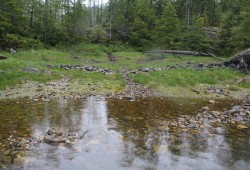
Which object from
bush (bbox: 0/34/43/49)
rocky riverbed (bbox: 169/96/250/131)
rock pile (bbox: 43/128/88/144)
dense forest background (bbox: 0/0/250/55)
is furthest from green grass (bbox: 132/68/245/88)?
bush (bbox: 0/34/43/49)

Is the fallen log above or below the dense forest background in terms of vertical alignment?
below

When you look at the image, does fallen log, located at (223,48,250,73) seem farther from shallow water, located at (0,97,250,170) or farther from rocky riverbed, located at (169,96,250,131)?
shallow water, located at (0,97,250,170)

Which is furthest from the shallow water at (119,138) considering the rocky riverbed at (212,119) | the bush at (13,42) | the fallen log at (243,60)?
the bush at (13,42)

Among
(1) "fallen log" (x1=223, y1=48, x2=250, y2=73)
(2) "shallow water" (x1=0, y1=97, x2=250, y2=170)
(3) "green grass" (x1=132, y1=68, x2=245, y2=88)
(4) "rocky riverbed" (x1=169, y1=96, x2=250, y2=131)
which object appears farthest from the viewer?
(1) "fallen log" (x1=223, y1=48, x2=250, y2=73)

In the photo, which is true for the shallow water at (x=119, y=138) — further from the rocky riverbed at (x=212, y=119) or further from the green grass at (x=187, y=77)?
the green grass at (x=187, y=77)

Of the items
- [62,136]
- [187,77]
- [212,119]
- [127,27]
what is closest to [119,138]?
[62,136]

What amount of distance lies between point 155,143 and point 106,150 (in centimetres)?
158

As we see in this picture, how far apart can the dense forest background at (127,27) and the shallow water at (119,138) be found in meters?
23.0

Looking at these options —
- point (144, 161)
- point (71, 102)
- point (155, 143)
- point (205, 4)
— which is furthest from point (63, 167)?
point (205, 4)

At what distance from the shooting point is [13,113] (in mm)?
10859

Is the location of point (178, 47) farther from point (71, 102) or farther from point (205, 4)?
point (205, 4)

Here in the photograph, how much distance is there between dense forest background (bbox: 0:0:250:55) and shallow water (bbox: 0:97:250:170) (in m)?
23.0

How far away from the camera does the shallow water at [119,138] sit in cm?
667

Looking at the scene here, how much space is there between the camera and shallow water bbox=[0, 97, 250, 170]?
667cm
